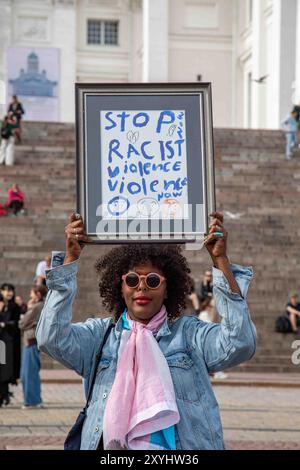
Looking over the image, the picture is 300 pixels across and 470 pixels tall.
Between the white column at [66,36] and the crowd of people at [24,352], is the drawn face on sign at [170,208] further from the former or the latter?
the white column at [66,36]

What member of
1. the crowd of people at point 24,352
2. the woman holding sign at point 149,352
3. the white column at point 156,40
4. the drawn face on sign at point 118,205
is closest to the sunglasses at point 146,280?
the woman holding sign at point 149,352

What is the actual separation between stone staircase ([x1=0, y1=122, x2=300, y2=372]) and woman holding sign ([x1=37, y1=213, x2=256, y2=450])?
15142mm

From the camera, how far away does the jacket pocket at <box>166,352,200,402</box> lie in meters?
4.56

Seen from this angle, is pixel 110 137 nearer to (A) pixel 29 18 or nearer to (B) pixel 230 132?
(B) pixel 230 132

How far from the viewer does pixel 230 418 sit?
1337cm

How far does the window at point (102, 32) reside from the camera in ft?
184

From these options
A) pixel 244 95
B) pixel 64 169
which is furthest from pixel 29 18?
pixel 64 169

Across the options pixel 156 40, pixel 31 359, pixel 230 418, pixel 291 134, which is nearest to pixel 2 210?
pixel 291 134

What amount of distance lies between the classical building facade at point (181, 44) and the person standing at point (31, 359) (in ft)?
94.5

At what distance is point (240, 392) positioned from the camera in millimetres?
17156

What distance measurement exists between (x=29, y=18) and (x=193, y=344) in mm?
51774

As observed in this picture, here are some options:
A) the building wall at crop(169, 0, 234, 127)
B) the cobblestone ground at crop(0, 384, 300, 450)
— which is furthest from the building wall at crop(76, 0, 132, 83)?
the cobblestone ground at crop(0, 384, 300, 450)

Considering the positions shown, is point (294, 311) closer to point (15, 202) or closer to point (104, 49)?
point (15, 202)

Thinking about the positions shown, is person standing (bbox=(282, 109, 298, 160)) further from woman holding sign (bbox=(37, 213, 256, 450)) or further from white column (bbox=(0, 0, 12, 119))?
woman holding sign (bbox=(37, 213, 256, 450))
